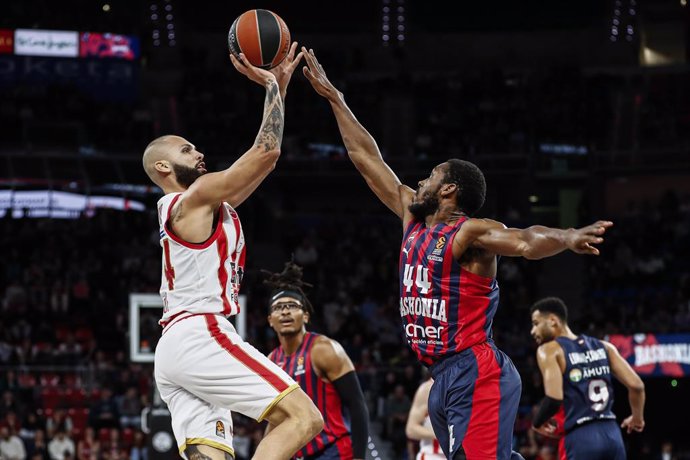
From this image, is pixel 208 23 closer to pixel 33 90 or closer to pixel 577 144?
pixel 33 90

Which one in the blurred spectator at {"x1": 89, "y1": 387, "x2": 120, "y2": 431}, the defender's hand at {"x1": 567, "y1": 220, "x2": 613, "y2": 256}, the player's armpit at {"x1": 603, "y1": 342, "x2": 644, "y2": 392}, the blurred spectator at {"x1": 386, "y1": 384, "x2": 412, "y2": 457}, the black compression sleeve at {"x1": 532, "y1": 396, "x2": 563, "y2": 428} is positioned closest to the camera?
the defender's hand at {"x1": 567, "y1": 220, "x2": 613, "y2": 256}

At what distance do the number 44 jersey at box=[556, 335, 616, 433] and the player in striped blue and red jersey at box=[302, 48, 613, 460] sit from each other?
8.99ft

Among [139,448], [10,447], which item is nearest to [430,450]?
[139,448]

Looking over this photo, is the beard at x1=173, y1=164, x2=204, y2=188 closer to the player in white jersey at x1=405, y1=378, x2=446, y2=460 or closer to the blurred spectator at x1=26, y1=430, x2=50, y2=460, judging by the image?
the player in white jersey at x1=405, y1=378, x2=446, y2=460

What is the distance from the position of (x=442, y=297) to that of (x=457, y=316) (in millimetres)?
135

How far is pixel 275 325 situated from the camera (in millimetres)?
7555

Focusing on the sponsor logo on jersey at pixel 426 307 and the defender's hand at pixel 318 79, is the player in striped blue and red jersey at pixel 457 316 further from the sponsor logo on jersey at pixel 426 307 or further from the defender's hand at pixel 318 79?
the defender's hand at pixel 318 79

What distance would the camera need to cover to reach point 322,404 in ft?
23.9

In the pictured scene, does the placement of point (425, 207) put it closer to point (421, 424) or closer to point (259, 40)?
point (259, 40)

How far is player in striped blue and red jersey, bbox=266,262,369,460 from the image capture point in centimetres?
720

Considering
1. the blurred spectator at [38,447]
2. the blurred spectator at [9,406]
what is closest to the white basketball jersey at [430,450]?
the blurred spectator at [38,447]

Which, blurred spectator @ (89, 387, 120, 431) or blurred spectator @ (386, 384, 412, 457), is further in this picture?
blurred spectator @ (89, 387, 120, 431)

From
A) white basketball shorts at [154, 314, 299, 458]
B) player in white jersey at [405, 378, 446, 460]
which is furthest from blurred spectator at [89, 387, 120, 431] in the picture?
white basketball shorts at [154, 314, 299, 458]

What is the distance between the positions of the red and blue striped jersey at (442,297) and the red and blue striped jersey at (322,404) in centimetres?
173
